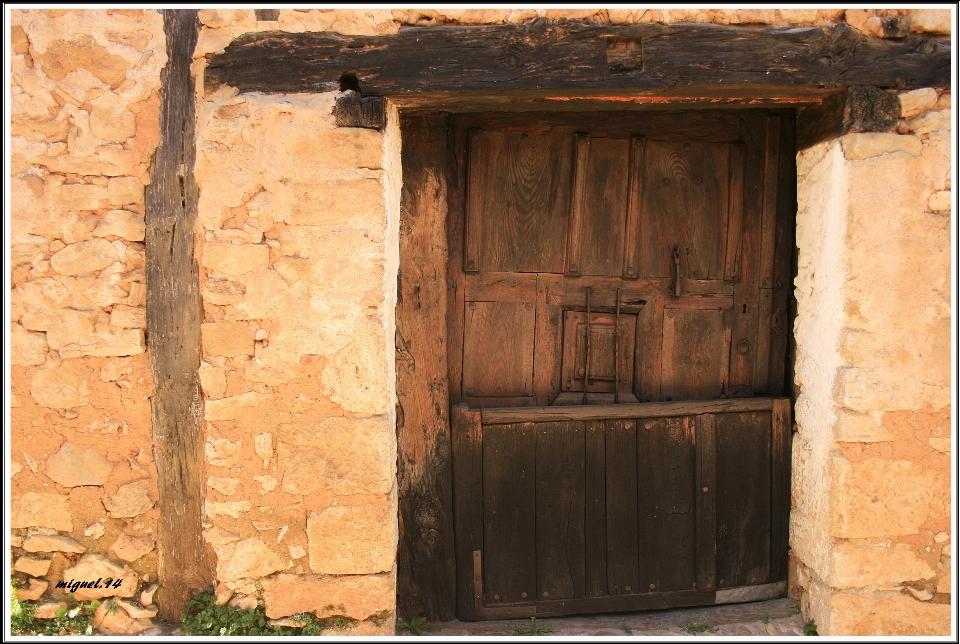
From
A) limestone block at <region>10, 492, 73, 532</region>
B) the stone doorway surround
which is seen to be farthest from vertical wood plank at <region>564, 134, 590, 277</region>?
limestone block at <region>10, 492, 73, 532</region>

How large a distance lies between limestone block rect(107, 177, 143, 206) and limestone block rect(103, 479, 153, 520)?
1.03m

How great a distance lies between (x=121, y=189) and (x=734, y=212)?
2458 millimetres

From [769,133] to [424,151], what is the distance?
1.50 m

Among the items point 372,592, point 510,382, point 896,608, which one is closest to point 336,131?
point 510,382

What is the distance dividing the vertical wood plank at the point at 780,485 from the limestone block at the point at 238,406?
83.4 inches

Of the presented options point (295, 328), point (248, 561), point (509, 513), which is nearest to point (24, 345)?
point (295, 328)

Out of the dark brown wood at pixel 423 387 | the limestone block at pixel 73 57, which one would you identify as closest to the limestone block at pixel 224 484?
the dark brown wood at pixel 423 387

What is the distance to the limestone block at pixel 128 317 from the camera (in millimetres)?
2291

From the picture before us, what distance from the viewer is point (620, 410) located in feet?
8.95

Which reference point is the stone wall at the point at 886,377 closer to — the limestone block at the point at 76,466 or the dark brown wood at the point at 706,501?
the dark brown wood at the point at 706,501

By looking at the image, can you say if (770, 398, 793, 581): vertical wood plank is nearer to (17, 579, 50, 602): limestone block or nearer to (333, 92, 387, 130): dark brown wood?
(333, 92, 387, 130): dark brown wood

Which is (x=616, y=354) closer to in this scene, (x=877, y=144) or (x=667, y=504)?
(x=667, y=504)

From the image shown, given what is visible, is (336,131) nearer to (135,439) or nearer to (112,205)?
(112,205)

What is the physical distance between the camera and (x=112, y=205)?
2.28 metres
